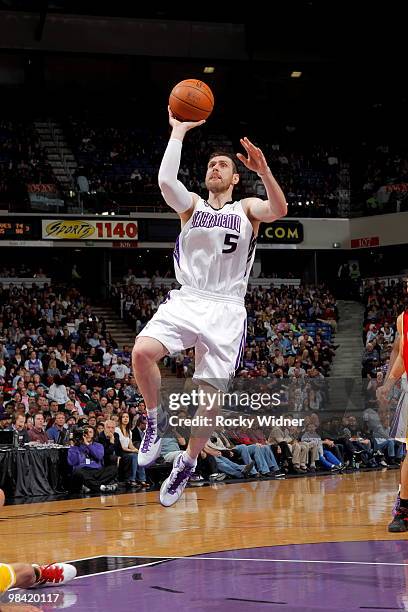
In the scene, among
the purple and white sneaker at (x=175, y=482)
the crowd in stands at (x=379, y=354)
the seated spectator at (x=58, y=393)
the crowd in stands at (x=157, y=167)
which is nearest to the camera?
the purple and white sneaker at (x=175, y=482)

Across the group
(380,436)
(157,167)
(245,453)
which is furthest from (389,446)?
(157,167)

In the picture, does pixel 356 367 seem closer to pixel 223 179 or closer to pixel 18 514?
pixel 18 514

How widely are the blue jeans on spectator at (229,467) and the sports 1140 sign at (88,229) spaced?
1192cm

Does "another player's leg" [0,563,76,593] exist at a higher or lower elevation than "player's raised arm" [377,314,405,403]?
lower

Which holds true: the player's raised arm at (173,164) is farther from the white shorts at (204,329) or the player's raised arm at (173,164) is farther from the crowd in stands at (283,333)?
the crowd in stands at (283,333)

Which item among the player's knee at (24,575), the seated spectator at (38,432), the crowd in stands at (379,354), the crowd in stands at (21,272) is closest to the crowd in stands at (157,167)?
the crowd in stands at (21,272)

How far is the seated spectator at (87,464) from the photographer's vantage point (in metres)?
15.5

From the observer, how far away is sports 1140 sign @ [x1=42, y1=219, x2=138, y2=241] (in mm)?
27781

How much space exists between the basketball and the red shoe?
341 centimetres

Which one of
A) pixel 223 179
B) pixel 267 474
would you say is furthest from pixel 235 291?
pixel 267 474

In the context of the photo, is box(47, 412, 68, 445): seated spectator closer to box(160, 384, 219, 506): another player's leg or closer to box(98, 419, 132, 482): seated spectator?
box(98, 419, 132, 482): seated spectator

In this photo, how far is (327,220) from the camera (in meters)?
31.5

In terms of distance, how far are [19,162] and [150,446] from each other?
24647mm

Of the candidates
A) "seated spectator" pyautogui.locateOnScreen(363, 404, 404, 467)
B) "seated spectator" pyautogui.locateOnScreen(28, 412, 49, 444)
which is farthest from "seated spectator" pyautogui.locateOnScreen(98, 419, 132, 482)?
"seated spectator" pyautogui.locateOnScreen(363, 404, 404, 467)
